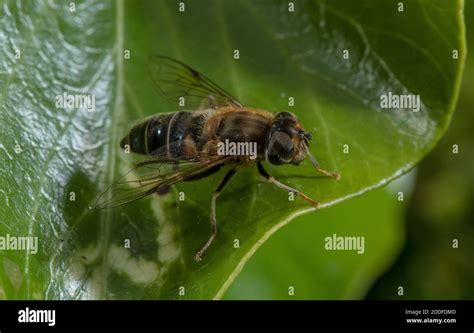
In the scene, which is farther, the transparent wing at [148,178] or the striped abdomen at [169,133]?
the striped abdomen at [169,133]

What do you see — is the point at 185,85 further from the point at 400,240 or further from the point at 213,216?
the point at 400,240

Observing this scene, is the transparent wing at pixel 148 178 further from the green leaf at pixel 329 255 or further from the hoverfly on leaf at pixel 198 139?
the green leaf at pixel 329 255

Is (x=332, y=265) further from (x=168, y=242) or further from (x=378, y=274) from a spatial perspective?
(x=168, y=242)

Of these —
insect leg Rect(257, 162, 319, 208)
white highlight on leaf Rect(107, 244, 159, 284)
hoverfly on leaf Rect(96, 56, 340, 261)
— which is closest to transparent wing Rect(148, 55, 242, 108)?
hoverfly on leaf Rect(96, 56, 340, 261)

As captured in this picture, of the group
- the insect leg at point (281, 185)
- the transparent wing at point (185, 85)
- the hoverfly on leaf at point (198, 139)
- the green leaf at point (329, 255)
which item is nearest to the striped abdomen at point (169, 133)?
the hoverfly on leaf at point (198, 139)

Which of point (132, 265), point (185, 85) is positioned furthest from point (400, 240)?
point (132, 265)

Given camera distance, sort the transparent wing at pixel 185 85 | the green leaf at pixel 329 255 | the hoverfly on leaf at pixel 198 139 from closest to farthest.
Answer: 1. the hoverfly on leaf at pixel 198 139
2. the transparent wing at pixel 185 85
3. the green leaf at pixel 329 255

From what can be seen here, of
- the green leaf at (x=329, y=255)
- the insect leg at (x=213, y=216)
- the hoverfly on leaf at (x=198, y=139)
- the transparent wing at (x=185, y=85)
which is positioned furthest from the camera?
the green leaf at (x=329, y=255)
